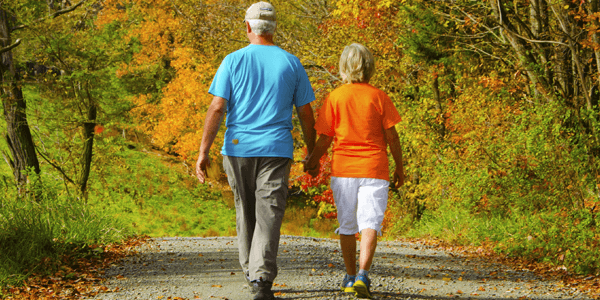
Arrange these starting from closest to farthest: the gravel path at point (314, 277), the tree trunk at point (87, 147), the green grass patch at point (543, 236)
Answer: the gravel path at point (314, 277) → the green grass patch at point (543, 236) → the tree trunk at point (87, 147)

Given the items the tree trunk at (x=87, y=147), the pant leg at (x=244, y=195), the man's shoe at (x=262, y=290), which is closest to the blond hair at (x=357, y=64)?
the pant leg at (x=244, y=195)

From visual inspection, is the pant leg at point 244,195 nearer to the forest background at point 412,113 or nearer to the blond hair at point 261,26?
the blond hair at point 261,26

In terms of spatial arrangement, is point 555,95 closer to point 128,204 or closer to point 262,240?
point 262,240

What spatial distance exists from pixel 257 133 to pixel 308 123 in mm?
451

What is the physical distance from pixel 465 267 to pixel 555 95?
140 inches

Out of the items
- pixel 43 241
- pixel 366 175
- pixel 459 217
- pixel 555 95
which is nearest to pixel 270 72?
pixel 366 175

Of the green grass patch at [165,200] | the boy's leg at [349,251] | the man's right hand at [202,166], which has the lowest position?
the green grass patch at [165,200]

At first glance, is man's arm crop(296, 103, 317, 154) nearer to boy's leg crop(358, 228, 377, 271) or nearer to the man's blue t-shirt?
the man's blue t-shirt

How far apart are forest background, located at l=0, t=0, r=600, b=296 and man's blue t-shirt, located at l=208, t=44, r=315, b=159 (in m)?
2.82

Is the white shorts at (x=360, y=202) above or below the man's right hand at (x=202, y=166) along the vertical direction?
below

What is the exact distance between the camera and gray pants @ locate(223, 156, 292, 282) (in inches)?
157

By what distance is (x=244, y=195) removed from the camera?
418 centimetres

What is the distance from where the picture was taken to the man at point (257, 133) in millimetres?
4055

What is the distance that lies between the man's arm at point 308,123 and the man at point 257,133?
0.39 ft
